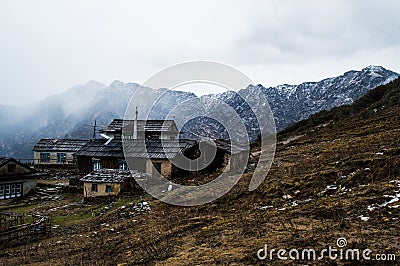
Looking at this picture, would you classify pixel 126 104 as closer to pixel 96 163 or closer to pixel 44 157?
pixel 44 157

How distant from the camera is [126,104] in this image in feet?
525

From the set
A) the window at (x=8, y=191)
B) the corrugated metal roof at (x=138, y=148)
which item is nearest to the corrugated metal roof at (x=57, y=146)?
the corrugated metal roof at (x=138, y=148)

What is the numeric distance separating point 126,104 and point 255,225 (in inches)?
6012

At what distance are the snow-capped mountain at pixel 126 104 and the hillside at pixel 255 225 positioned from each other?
5923 centimetres

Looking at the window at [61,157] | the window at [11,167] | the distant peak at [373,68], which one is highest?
the distant peak at [373,68]

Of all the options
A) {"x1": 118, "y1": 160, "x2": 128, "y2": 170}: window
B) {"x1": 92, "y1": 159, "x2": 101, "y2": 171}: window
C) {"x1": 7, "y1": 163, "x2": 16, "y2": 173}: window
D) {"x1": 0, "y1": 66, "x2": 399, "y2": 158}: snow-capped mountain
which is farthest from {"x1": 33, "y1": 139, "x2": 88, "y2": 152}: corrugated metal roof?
{"x1": 118, "y1": 160, "x2": 128, "y2": 170}: window

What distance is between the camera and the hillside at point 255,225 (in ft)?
31.0

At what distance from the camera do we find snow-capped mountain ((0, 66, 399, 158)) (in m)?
105

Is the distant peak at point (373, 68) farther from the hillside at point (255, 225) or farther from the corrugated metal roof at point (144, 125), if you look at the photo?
the hillside at point (255, 225)

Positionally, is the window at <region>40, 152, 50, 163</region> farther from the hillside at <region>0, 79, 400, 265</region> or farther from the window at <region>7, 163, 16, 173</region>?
the hillside at <region>0, 79, 400, 265</region>

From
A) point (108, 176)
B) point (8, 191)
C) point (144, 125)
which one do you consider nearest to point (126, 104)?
point (144, 125)

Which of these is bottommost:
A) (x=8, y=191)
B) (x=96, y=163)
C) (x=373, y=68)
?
(x=8, y=191)

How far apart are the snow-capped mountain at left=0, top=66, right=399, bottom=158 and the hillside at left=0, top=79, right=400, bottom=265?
5923cm

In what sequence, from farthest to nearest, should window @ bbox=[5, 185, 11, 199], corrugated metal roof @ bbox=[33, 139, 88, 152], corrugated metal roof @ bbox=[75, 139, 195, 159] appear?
corrugated metal roof @ bbox=[33, 139, 88, 152]
window @ bbox=[5, 185, 11, 199]
corrugated metal roof @ bbox=[75, 139, 195, 159]
